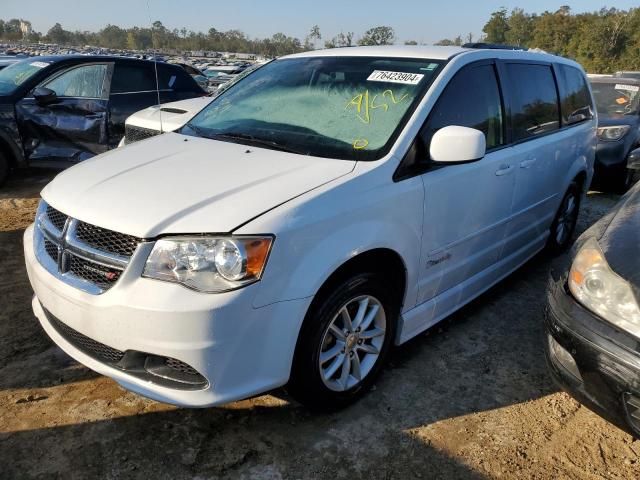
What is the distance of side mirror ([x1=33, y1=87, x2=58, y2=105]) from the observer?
601cm

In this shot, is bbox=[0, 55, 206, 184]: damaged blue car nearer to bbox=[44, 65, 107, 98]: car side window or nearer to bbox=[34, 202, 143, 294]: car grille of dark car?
bbox=[44, 65, 107, 98]: car side window

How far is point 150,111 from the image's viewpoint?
18.9ft

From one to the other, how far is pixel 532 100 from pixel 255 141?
2.16 metres

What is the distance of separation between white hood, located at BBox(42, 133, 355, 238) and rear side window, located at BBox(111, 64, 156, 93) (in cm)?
419

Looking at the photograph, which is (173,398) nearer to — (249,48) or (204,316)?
(204,316)

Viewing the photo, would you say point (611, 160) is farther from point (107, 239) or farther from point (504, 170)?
point (107, 239)

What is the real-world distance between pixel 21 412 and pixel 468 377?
235 centimetres

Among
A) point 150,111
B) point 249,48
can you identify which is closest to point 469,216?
point 150,111

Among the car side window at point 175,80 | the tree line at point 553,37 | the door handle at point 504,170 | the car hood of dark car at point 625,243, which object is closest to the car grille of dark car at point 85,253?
the car hood of dark car at point 625,243

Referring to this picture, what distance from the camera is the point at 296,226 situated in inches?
83.9

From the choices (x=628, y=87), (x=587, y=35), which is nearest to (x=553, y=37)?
(x=587, y=35)

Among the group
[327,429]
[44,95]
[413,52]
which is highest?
[413,52]

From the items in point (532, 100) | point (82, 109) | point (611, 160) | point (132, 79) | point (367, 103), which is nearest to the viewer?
point (367, 103)

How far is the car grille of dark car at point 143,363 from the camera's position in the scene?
7.10 feet
